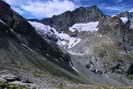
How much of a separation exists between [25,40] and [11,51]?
3425cm

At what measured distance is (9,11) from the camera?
565ft

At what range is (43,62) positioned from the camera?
13400cm

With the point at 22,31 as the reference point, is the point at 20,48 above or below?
below

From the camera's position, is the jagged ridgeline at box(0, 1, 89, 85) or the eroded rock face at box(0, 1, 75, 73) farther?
the eroded rock face at box(0, 1, 75, 73)

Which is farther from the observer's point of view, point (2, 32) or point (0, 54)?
point (2, 32)

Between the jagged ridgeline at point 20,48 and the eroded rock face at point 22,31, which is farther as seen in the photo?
the eroded rock face at point 22,31

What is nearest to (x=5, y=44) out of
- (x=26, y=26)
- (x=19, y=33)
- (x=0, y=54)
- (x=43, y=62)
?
(x=0, y=54)

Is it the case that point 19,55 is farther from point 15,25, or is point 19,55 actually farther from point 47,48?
point 47,48

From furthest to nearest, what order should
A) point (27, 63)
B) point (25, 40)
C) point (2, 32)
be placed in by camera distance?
point (25, 40), point (2, 32), point (27, 63)

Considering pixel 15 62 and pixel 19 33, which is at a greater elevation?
pixel 19 33

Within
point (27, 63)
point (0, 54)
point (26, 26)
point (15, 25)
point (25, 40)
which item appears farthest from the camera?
point (26, 26)

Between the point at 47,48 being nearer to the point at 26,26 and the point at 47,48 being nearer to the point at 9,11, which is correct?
the point at 26,26

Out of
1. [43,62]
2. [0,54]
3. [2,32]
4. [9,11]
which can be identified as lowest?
[43,62]

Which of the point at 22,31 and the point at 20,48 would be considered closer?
the point at 20,48
